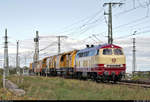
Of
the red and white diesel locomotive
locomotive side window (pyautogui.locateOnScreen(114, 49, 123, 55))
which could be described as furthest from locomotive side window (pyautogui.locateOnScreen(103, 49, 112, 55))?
locomotive side window (pyautogui.locateOnScreen(114, 49, 123, 55))

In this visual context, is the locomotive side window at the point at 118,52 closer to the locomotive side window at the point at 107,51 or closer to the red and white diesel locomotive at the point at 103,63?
the red and white diesel locomotive at the point at 103,63

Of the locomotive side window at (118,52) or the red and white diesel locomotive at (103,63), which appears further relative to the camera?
the locomotive side window at (118,52)

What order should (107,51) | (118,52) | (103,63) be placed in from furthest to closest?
(118,52), (107,51), (103,63)

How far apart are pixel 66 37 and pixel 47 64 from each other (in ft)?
24.2

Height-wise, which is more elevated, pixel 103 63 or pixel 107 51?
pixel 107 51

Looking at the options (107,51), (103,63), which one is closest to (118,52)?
(107,51)

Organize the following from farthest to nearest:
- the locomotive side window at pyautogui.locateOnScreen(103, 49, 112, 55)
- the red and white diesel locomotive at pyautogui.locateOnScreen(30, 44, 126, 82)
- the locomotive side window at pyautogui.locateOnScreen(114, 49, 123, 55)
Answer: the locomotive side window at pyautogui.locateOnScreen(114, 49, 123, 55) → the locomotive side window at pyautogui.locateOnScreen(103, 49, 112, 55) → the red and white diesel locomotive at pyautogui.locateOnScreen(30, 44, 126, 82)

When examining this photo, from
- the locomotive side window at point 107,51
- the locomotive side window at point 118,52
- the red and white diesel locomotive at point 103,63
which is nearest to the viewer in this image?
the red and white diesel locomotive at point 103,63

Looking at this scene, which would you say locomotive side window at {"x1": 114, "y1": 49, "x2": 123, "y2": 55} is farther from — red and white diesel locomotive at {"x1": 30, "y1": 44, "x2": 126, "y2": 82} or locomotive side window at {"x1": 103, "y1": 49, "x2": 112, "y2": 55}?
locomotive side window at {"x1": 103, "y1": 49, "x2": 112, "y2": 55}

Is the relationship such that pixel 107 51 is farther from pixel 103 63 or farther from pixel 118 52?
pixel 103 63

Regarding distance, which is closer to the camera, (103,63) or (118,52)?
(103,63)

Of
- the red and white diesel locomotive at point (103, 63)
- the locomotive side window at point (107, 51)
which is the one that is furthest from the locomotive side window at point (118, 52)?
the locomotive side window at point (107, 51)

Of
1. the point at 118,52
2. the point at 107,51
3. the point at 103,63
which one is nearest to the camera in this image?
the point at 103,63

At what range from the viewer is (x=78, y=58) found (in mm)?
37000
